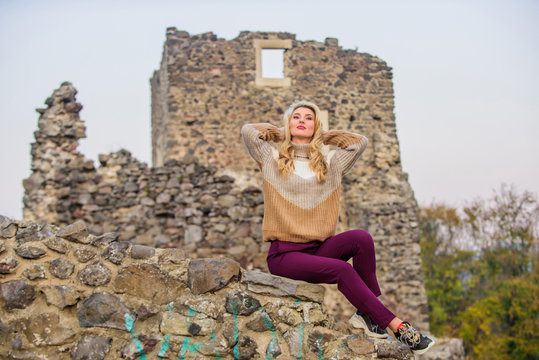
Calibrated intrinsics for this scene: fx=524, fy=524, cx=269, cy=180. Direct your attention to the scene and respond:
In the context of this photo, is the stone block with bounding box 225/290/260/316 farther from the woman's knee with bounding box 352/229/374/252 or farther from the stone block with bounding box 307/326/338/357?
the woman's knee with bounding box 352/229/374/252

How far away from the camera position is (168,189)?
675 cm

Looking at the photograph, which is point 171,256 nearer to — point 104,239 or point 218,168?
point 104,239

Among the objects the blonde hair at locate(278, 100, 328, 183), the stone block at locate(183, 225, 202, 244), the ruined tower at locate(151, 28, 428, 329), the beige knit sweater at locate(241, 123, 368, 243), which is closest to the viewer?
the beige knit sweater at locate(241, 123, 368, 243)

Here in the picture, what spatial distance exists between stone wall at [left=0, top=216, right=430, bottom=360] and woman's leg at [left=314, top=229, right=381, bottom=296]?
0.28 metres

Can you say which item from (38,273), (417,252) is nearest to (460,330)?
(417,252)

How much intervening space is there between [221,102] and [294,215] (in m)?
8.74

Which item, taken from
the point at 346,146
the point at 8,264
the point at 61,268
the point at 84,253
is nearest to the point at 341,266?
the point at 346,146

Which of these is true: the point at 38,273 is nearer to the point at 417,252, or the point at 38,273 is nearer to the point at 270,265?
the point at 270,265

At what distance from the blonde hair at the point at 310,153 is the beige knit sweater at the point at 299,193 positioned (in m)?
0.03

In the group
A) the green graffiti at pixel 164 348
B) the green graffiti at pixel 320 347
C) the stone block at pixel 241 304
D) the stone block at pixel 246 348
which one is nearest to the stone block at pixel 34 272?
the green graffiti at pixel 164 348

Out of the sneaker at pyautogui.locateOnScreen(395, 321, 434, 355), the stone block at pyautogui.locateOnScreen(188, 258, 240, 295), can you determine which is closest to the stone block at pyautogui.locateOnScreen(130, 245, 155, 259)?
the stone block at pyautogui.locateOnScreen(188, 258, 240, 295)

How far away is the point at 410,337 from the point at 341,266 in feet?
1.69

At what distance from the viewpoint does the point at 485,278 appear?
17375 millimetres

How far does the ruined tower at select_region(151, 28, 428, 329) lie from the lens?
1123 cm
